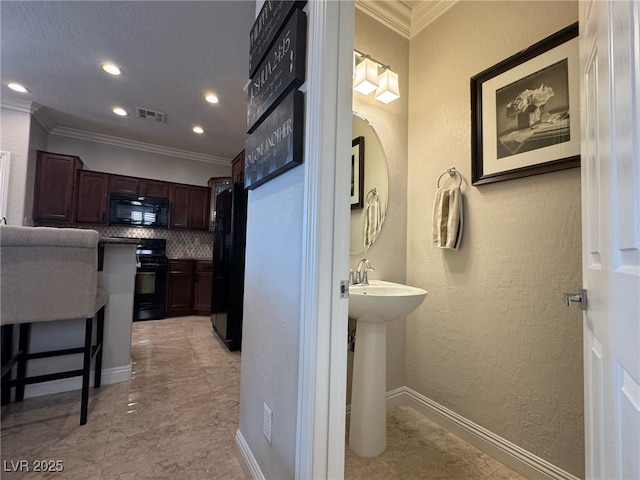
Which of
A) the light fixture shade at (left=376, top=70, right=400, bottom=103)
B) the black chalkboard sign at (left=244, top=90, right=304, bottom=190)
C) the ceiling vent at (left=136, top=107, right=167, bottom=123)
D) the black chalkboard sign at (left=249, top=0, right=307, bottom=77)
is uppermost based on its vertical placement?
the ceiling vent at (left=136, top=107, right=167, bottom=123)

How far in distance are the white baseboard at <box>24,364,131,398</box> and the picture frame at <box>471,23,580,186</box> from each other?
9.17ft

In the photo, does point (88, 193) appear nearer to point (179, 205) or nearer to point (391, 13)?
point (179, 205)

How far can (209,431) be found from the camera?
5.25 ft

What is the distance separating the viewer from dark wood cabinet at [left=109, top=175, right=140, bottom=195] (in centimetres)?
420

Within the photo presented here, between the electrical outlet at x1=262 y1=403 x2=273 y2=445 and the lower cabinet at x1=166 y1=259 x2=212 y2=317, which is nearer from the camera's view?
the electrical outlet at x1=262 y1=403 x2=273 y2=445

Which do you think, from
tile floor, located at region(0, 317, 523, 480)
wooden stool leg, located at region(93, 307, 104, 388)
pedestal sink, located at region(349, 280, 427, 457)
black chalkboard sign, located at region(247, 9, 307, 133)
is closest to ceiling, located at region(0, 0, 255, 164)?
black chalkboard sign, located at region(247, 9, 307, 133)

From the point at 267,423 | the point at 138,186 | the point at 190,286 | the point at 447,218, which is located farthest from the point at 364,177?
the point at 138,186

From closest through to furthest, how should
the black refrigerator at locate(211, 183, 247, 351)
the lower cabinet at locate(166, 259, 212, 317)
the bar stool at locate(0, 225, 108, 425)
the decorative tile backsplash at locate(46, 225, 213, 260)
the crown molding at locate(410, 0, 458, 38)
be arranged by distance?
the bar stool at locate(0, 225, 108, 425)
the crown molding at locate(410, 0, 458, 38)
the black refrigerator at locate(211, 183, 247, 351)
the lower cabinet at locate(166, 259, 212, 317)
the decorative tile backsplash at locate(46, 225, 213, 260)

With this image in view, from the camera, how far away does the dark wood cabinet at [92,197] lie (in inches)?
157

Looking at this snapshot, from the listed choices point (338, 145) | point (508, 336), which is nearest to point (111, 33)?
point (338, 145)

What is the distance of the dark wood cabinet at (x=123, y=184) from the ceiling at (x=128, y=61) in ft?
2.28

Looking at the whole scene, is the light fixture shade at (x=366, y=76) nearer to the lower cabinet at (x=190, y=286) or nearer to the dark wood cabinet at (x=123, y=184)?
the lower cabinet at (x=190, y=286)

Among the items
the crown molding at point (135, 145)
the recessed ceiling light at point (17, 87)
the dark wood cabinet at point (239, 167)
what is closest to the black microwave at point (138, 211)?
the crown molding at point (135, 145)

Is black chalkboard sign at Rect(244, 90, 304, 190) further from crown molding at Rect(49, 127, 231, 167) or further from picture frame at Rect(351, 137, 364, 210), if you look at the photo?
crown molding at Rect(49, 127, 231, 167)
